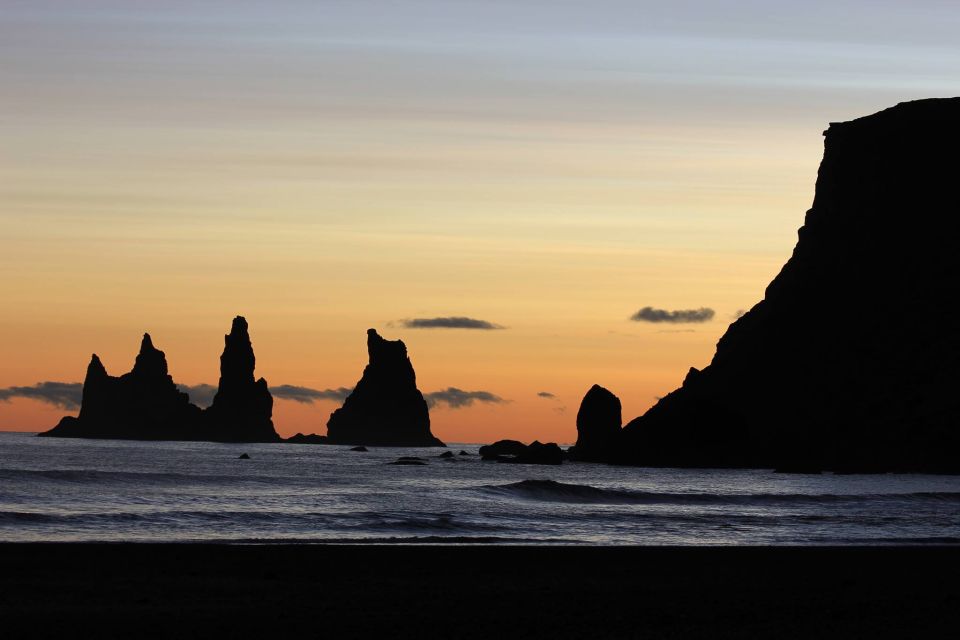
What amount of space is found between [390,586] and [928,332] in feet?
376

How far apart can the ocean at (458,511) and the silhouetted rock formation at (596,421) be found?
57.6 metres

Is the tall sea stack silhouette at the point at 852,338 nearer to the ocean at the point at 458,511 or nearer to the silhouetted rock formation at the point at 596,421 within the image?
the silhouetted rock formation at the point at 596,421

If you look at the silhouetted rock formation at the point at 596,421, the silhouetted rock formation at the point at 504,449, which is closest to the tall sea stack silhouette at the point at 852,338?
the silhouetted rock formation at the point at 596,421

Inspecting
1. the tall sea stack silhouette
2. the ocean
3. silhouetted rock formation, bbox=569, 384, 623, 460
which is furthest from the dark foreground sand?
silhouetted rock formation, bbox=569, 384, 623, 460

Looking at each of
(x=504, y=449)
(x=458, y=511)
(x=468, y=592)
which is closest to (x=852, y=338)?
(x=504, y=449)

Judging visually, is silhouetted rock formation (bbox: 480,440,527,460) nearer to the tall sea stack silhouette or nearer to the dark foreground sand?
the tall sea stack silhouette

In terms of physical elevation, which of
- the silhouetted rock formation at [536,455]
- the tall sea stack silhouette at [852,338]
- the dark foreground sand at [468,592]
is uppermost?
the tall sea stack silhouette at [852,338]

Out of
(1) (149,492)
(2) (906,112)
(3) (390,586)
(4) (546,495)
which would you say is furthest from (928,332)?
(3) (390,586)

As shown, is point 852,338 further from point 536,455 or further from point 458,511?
point 458,511

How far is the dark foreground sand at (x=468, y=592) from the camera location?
20.9m

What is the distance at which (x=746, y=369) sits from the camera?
141 metres

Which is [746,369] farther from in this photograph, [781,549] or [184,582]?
[184,582]

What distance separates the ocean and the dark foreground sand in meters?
6.05

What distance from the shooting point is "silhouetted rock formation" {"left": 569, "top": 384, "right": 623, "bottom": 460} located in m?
153
